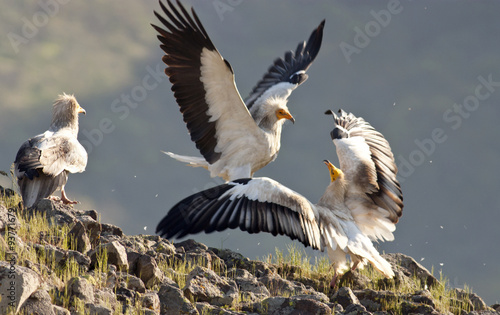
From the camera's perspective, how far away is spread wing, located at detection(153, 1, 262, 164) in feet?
28.2

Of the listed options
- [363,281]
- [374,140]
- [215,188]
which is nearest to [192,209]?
[215,188]

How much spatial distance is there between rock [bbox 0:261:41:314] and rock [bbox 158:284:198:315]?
4.04ft

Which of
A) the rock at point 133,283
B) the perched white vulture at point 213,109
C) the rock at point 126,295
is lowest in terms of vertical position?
the rock at point 126,295

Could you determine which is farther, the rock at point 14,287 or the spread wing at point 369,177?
the spread wing at point 369,177

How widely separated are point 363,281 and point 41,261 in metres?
3.99

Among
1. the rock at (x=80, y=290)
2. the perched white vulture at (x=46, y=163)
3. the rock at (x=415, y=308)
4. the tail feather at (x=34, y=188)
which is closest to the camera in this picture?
the rock at (x=80, y=290)

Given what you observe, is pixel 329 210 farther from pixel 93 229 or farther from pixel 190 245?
pixel 93 229

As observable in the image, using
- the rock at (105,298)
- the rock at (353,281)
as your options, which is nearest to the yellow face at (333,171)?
the rock at (353,281)

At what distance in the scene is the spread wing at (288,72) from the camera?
12153 mm

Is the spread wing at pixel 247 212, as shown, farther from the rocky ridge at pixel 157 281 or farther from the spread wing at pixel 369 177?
the spread wing at pixel 369 177

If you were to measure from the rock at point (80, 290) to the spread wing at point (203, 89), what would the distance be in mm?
4109

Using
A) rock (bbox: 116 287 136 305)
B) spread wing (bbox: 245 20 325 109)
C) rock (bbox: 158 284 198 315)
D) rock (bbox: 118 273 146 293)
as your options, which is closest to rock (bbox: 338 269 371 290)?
rock (bbox: 158 284 198 315)

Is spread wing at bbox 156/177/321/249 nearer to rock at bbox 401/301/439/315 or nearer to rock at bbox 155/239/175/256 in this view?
rock at bbox 401/301/439/315

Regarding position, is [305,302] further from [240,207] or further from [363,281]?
[363,281]
